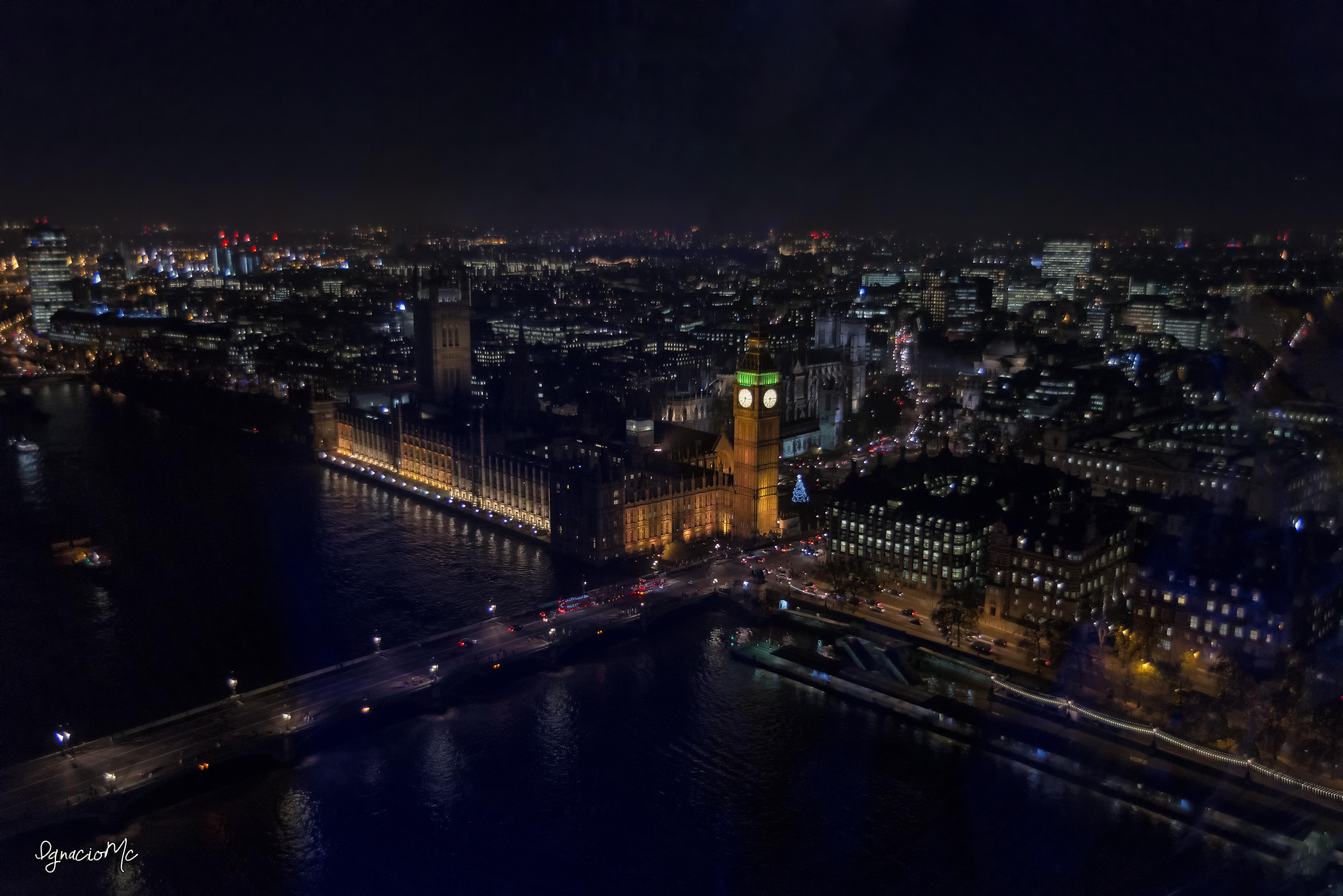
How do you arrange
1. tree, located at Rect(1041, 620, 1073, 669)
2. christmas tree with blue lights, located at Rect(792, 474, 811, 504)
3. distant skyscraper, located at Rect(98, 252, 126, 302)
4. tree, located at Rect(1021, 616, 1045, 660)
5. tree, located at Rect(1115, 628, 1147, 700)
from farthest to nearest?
distant skyscraper, located at Rect(98, 252, 126, 302) → christmas tree with blue lights, located at Rect(792, 474, 811, 504) → tree, located at Rect(1021, 616, 1045, 660) → tree, located at Rect(1041, 620, 1073, 669) → tree, located at Rect(1115, 628, 1147, 700)

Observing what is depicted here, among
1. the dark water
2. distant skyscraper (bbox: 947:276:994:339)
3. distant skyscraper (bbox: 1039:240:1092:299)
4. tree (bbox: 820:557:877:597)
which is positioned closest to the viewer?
the dark water

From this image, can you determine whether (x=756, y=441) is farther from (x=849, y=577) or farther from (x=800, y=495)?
(x=849, y=577)

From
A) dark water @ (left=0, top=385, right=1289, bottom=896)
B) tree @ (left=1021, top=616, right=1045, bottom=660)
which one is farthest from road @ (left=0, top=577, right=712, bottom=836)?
tree @ (left=1021, top=616, right=1045, bottom=660)

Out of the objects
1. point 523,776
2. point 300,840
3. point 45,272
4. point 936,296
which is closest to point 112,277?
point 45,272

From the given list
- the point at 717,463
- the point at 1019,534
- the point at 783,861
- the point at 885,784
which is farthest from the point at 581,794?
the point at 717,463

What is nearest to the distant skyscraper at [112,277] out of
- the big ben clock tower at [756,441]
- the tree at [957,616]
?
the big ben clock tower at [756,441]

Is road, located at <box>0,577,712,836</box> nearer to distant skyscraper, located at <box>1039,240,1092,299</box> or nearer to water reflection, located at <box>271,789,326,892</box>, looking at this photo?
water reflection, located at <box>271,789,326,892</box>
